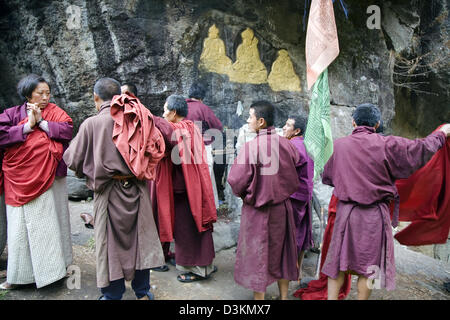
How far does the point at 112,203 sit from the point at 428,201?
3045mm

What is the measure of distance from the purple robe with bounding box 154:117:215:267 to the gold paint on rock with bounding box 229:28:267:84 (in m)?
3.70

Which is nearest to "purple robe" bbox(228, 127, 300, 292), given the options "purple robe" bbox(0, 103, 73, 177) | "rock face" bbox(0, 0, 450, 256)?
"purple robe" bbox(0, 103, 73, 177)

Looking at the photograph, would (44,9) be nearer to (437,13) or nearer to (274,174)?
(274,174)

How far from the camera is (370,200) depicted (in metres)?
2.81

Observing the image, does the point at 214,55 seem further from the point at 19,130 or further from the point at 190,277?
the point at 190,277

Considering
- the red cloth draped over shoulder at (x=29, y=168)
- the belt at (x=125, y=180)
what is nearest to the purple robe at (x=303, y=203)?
the belt at (x=125, y=180)

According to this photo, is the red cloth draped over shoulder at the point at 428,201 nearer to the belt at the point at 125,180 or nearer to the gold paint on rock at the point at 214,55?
the belt at the point at 125,180

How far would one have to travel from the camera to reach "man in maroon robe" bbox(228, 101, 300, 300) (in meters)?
2.95

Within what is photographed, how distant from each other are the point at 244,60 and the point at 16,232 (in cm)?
505

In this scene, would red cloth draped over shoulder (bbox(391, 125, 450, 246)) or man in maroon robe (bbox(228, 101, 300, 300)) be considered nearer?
man in maroon robe (bbox(228, 101, 300, 300))

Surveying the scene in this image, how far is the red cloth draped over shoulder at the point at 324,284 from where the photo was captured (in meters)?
3.37

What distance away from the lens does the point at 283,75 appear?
6965 millimetres

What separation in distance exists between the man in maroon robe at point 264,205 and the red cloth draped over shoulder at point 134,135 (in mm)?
748

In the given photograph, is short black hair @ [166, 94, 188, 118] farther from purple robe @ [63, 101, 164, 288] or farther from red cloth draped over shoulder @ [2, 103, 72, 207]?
red cloth draped over shoulder @ [2, 103, 72, 207]
